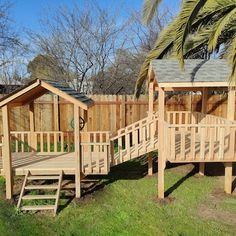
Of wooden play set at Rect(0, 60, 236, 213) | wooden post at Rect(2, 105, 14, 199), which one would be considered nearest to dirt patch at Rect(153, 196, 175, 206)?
wooden play set at Rect(0, 60, 236, 213)

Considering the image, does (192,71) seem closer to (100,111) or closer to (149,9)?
(149,9)

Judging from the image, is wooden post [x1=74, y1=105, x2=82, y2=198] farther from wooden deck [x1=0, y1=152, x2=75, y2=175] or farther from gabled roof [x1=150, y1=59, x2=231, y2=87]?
gabled roof [x1=150, y1=59, x2=231, y2=87]

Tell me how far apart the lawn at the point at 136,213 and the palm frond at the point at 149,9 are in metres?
4.42

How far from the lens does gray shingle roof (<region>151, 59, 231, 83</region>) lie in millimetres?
6625

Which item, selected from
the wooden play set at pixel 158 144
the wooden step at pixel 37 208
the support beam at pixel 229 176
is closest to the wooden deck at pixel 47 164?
the wooden play set at pixel 158 144

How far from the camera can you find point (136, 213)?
594cm

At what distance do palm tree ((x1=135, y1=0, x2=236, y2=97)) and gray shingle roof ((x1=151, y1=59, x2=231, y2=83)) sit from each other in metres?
0.39

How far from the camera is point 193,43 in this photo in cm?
911

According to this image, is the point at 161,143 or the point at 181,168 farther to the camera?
the point at 181,168

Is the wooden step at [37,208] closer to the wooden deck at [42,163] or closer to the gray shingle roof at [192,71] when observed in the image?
the wooden deck at [42,163]

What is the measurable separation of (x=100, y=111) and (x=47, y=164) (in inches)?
187

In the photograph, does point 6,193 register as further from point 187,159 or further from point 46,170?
point 187,159

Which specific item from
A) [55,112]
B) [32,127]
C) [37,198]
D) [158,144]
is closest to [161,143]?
[158,144]

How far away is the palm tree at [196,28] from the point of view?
511 centimetres
